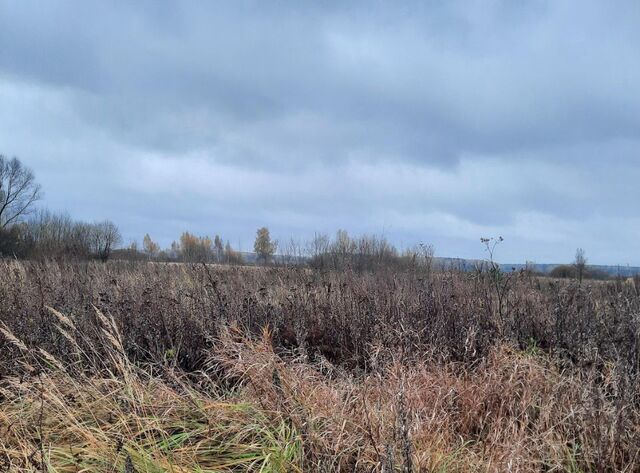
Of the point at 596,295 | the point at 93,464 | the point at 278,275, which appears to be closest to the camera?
the point at 93,464

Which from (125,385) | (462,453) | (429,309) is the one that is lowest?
(462,453)

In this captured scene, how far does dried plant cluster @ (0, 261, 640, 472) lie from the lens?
9.32 feet

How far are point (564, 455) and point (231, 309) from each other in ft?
13.3

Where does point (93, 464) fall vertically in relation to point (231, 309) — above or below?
below

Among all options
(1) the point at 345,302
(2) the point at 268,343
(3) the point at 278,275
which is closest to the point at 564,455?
(2) the point at 268,343

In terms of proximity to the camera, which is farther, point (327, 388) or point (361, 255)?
point (361, 255)

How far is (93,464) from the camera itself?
271 centimetres

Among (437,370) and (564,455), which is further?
(437,370)

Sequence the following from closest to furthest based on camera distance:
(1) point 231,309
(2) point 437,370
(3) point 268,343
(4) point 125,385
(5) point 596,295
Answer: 1. (4) point 125,385
2. (2) point 437,370
3. (3) point 268,343
4. (1) point 231,309
5. (5) point 596,295

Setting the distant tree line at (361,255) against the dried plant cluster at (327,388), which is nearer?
the dried plant cluster at (327,388)

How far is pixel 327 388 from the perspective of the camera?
12.6 feet

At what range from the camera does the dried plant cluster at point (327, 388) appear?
284cm

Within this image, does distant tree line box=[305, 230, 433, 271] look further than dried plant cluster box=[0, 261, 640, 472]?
Yes

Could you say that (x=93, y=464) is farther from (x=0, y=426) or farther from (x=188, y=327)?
(x=188, y=327)
